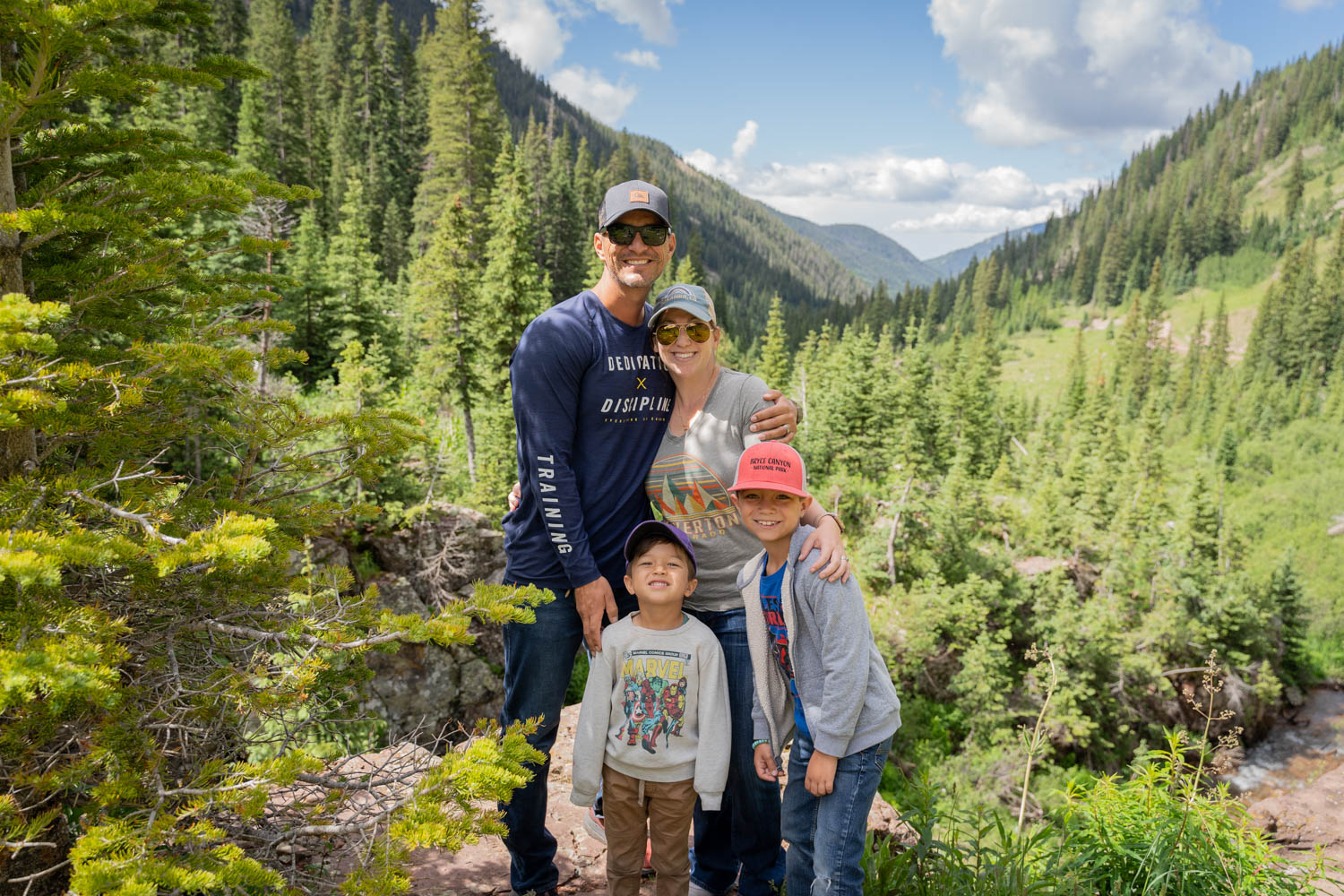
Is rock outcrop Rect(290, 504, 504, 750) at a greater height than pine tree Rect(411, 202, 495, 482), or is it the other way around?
pine tree Rect(411, 202, 495, 482)

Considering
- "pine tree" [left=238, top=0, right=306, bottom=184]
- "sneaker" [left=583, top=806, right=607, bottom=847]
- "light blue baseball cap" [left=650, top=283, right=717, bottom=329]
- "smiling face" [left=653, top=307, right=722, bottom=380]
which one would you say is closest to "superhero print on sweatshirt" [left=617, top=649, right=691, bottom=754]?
"sneaker" [left=583, top=806, right=607, bottom=847]

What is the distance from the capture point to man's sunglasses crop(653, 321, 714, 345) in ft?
10.5

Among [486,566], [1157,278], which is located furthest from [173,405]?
[1157,278]

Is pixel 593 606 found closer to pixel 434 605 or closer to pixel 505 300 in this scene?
pixel 434 605

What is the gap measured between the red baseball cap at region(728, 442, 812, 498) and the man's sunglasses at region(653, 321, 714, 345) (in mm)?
613

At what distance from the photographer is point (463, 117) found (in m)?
34.0

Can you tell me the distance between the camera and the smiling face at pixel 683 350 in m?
3.21

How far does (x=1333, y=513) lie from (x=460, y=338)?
74.5m

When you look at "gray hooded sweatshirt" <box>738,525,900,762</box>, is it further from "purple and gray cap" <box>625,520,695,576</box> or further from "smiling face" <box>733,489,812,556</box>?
"purple and gray cap" <box>625,520,695,576</box>

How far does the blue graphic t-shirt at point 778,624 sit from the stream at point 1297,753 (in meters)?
29.2

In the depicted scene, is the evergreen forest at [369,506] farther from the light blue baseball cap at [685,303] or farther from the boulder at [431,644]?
the light blue baseball cap at [685,303]

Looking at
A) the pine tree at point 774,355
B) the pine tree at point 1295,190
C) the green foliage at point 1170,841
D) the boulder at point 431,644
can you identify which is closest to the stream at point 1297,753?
the boulder at point 431,644

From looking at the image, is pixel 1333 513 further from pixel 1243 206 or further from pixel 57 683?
pixel 1243 206

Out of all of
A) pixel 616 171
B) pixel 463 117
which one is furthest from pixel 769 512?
pixel 616 171
